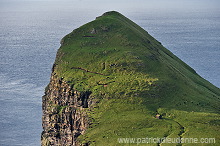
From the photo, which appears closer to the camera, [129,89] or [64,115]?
[64,115]

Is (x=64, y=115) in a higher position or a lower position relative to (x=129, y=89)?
lower

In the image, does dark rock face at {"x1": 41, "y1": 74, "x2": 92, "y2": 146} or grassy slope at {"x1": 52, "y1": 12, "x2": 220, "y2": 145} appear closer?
grassy slope at {"x1": 52, "y1": 12, "x2": 220, "y2": 145}

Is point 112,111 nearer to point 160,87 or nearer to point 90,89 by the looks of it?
point 90,89

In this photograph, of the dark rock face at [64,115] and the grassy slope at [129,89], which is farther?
the dark rock face at [64,115]

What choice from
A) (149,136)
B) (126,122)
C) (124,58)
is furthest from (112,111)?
(124,58)
